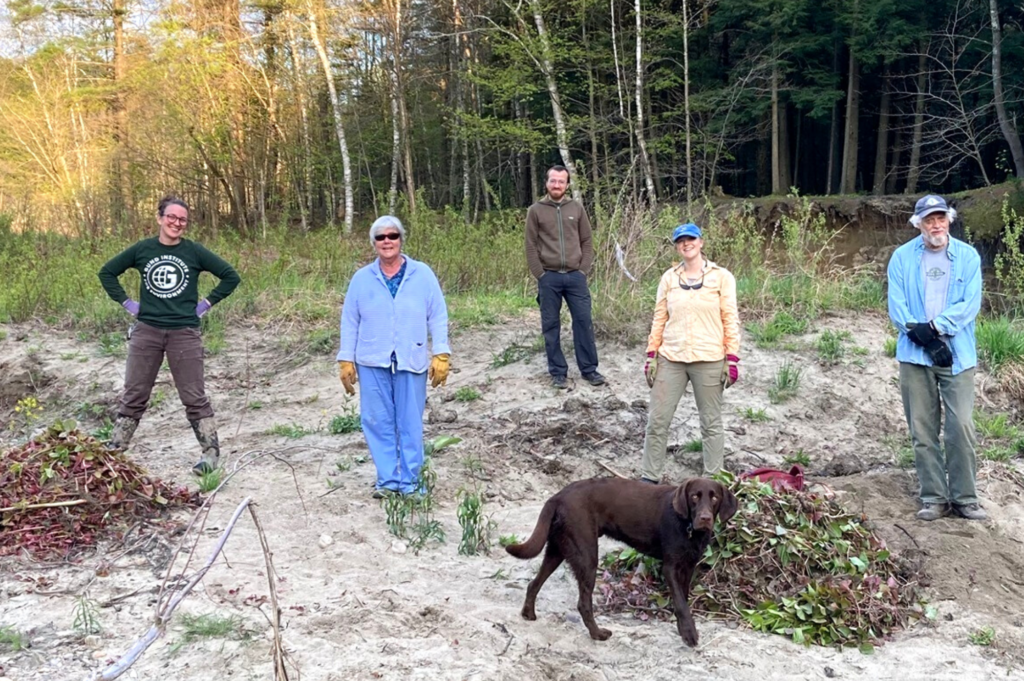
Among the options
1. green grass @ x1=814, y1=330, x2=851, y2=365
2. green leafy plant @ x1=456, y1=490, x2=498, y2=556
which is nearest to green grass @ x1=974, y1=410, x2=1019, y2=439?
green grass @ x1=814, y1=330, x2=851, y2=365

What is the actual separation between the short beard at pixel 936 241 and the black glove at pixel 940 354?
649 mm

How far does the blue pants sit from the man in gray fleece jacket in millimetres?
2513

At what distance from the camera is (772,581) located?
4594 millimetres

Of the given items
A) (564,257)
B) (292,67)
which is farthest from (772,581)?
(292,67)

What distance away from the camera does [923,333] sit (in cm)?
576

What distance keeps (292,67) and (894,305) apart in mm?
19708

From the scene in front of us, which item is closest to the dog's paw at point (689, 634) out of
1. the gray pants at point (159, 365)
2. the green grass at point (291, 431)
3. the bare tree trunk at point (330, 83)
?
the gray pants at point (159, 365)

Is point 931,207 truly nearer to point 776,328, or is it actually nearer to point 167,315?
point 776,328

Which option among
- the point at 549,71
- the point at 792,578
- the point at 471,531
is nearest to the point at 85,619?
the point at 471,531

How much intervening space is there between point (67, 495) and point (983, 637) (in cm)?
523

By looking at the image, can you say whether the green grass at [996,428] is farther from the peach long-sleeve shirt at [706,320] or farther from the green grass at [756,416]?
the peach long-sleeve shirt at [706,320]

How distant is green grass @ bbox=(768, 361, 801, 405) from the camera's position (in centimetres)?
821

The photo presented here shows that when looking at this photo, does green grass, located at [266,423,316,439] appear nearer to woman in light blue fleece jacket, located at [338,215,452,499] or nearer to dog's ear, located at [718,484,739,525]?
woman in light blue fleece jacket, located at [338,215,452,499]

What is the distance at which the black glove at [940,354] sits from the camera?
573cm
